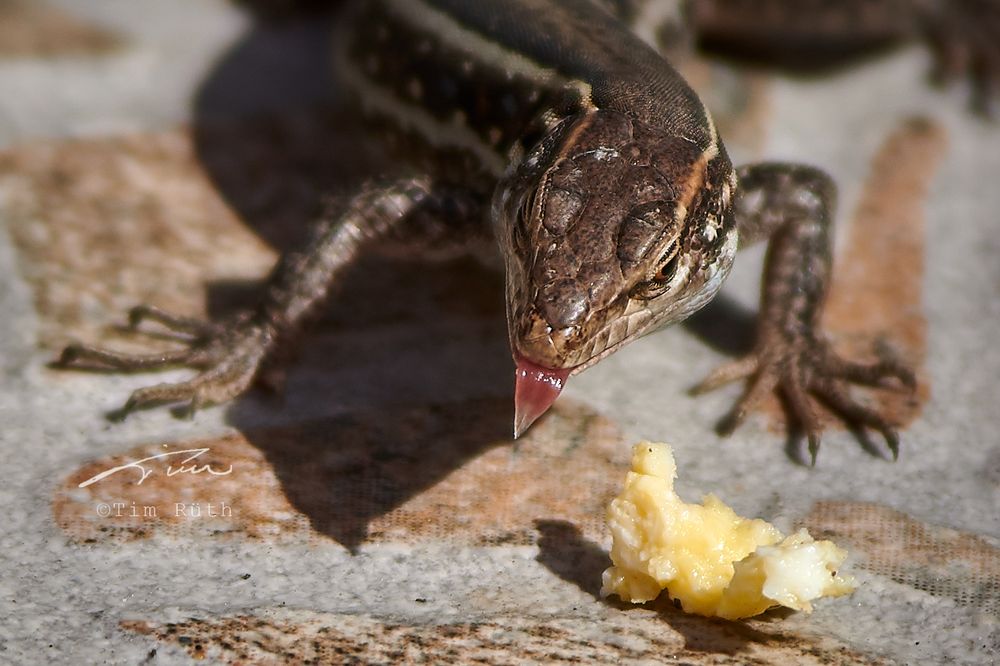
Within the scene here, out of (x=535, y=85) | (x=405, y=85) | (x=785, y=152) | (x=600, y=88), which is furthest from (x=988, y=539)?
(x=405, y=85)

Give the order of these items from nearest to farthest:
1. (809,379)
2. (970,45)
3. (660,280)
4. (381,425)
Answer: (660,280)
(381,425)
(809,379)
(970,45)

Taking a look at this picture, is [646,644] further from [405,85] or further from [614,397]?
[405,85]

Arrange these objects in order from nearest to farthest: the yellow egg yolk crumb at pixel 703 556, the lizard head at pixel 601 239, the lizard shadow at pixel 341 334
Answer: the yellow egg yolk crumb at pixel 703 556, the lizard head at pixel 601 239, the lizard shadow at pixel 341 334

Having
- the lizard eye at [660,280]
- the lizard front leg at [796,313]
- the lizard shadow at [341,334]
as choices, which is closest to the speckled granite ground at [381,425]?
the lizard shadow at [341,334]

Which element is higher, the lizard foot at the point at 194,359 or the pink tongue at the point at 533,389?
the pink tongue at the point at 533,389

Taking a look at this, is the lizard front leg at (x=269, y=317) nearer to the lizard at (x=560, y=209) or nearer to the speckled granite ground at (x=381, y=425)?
the lizard at (x=560, y=209)

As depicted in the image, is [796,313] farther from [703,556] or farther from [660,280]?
[703,556]

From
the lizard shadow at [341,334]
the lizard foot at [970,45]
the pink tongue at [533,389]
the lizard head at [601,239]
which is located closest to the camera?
the pink tongue at [533,389]
